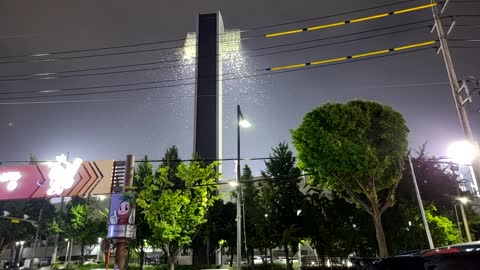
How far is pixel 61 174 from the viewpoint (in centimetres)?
2664

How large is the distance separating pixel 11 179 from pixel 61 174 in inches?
184

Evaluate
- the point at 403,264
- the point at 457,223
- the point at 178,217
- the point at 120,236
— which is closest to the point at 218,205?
the point at 178,217

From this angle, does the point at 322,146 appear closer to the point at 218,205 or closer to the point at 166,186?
the point at 166,186

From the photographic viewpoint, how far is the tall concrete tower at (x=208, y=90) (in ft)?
202

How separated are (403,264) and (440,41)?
15890 mm

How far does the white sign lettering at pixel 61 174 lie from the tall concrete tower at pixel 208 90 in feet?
112

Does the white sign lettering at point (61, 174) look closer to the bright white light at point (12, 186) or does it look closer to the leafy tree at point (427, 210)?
the bright white light at point (12, 186)

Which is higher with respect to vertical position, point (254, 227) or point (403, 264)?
point (254, 227)

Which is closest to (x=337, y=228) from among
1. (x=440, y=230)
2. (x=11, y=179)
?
(x=440, y=230)

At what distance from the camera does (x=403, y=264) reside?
14.1 ft

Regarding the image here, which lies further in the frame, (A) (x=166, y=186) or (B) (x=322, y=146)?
(A) (x=166, y=186)

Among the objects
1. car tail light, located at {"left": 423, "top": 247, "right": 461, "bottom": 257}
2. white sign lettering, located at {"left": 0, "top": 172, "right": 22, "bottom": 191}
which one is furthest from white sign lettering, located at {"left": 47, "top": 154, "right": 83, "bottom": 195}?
car tail light, located at {"left": 423, "top": 247, "right": 461, "bottom": 257}

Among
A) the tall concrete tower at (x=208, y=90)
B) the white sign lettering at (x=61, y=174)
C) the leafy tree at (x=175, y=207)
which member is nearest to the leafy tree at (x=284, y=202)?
the leafy tree at (x=175, y=207)

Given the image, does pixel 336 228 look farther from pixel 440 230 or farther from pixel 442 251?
pixel 442 251
